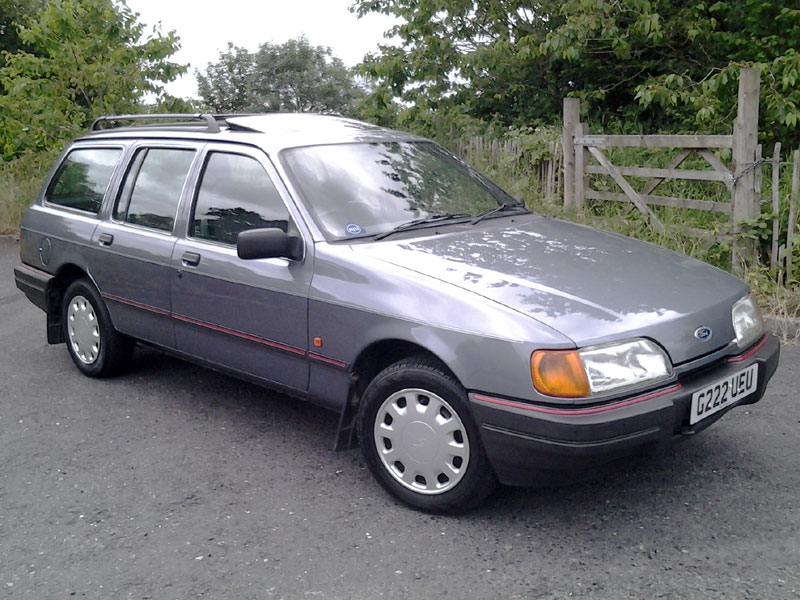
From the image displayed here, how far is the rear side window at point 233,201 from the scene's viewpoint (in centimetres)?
453

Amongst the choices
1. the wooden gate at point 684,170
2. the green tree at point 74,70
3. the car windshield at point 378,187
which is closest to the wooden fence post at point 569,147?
the wooden gate at point 684,170

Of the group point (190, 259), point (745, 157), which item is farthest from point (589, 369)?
point (745, 157)

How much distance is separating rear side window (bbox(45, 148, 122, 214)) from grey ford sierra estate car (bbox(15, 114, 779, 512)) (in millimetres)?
Answer: 31

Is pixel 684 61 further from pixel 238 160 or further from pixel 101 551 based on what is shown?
pixel 101 551

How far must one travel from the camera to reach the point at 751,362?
3.97 metres

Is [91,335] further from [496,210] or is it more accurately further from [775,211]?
[775,211]

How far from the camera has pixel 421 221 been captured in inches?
179

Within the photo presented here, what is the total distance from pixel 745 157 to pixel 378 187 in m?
4.32

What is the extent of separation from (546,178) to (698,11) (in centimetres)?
359

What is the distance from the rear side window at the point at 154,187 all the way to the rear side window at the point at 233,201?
0.23 metres

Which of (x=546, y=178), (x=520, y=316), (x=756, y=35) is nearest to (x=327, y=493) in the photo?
(x=520, y=316)

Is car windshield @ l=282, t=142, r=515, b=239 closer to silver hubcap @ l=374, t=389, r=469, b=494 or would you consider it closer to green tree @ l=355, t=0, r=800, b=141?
silver hubcap @ l=374, t=389, r=469, b=494

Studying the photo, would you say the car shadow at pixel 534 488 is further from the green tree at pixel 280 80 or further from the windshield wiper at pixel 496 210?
the green tree at pixel 280 80

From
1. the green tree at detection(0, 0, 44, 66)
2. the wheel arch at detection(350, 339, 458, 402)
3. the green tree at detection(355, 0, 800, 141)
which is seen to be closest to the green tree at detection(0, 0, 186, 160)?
the green tree at detection(355, 0, 800, 141)
